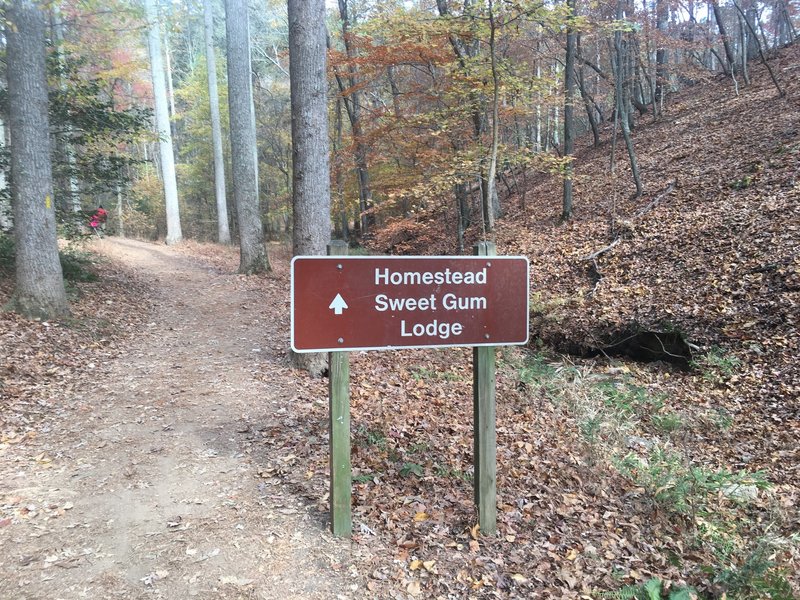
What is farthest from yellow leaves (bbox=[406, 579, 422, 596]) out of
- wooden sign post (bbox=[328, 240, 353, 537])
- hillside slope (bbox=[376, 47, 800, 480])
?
hillside slope (bbox=[376, 47, 800, 480])

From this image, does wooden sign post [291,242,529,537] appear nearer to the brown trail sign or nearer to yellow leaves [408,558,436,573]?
the brown trail sign

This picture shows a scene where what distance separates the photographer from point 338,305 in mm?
2982

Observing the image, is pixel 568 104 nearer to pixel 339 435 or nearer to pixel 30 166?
pixel 30 166

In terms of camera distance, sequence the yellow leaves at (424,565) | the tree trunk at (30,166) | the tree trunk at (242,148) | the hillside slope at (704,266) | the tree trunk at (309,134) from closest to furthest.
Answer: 1. the yellow leaves at (424,565)
2. the tree trunk at (309,134)
3. the hillside slope at (704,266)
4. the tree trunk at (30,166)
5. the tree trunk at (242,148)

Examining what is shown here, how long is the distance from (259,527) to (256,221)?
36.6 feet

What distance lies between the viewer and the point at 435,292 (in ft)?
10.3

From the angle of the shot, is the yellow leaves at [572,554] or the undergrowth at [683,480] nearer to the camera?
the undergrowth at [683,480]

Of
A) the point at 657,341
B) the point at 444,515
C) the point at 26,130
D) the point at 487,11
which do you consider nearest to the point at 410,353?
the point at 657,341

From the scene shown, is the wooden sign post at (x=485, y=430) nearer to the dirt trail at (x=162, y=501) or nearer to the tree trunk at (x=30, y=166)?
the dirt trail at (x=162, y=501)

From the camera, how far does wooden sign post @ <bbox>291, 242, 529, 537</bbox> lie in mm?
2949

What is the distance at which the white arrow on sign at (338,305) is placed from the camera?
297 cm

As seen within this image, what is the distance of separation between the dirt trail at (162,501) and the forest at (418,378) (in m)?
0.02

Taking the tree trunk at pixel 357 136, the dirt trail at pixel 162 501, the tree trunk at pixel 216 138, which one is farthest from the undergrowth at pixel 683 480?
the tree trunk at pixel 216 138

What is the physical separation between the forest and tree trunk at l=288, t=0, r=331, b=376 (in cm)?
4
